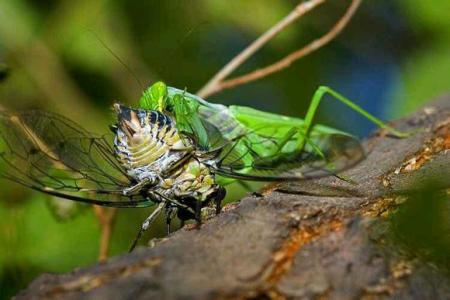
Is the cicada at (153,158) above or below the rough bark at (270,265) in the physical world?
above

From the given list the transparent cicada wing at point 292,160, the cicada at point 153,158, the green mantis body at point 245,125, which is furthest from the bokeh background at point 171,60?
the transparent cicada wing at point 292,160

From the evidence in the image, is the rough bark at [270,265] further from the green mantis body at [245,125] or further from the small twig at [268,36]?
the small twig at [268,36]

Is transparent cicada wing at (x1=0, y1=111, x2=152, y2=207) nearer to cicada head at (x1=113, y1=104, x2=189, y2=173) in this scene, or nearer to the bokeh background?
cicada head at (x1=113, y1=104, x2=189, y2=173)

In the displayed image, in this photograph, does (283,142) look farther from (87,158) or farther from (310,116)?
(87,158)

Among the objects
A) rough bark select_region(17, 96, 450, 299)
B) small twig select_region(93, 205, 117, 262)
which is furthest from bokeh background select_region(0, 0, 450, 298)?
rough bark select_region(17, 96, 450, 299)

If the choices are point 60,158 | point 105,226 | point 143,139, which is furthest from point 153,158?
point 105,226

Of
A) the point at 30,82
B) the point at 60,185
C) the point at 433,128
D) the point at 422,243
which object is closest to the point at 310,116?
the point at 433,128
